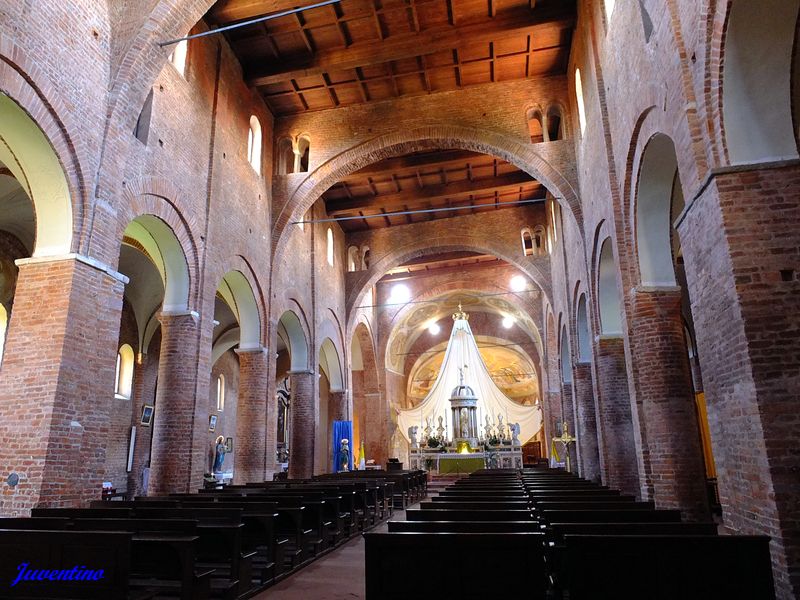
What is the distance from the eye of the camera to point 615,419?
11.8 metres

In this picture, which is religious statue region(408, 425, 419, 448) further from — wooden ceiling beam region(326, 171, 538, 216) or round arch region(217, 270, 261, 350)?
round arch region(217, 270, 261, 350)

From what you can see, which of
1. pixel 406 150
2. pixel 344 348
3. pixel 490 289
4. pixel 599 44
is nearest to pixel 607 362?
pixel 599 44

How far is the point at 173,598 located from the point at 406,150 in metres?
13.8

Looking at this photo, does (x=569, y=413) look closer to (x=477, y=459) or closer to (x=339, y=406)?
(x=477, y=459)

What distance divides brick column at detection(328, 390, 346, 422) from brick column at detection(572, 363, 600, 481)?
9055 millimetres

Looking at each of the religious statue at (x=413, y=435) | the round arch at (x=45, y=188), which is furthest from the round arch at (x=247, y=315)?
the religious statue at (x=413, y=435)

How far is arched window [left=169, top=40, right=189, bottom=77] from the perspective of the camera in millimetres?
11789

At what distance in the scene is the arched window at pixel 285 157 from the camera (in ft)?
55.7

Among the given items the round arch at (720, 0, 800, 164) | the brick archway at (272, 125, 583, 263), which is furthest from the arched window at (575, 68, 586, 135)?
the round arch at (720, 0, 800, 164)

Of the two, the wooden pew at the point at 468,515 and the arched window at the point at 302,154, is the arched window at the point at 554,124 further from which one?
the wooden pew at the point at 468,515

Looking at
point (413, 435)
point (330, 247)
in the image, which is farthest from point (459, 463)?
point (330, 247)

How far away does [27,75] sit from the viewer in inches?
292

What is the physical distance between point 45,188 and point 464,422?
797 inches

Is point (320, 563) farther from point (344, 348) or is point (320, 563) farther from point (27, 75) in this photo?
point (344, 348)
